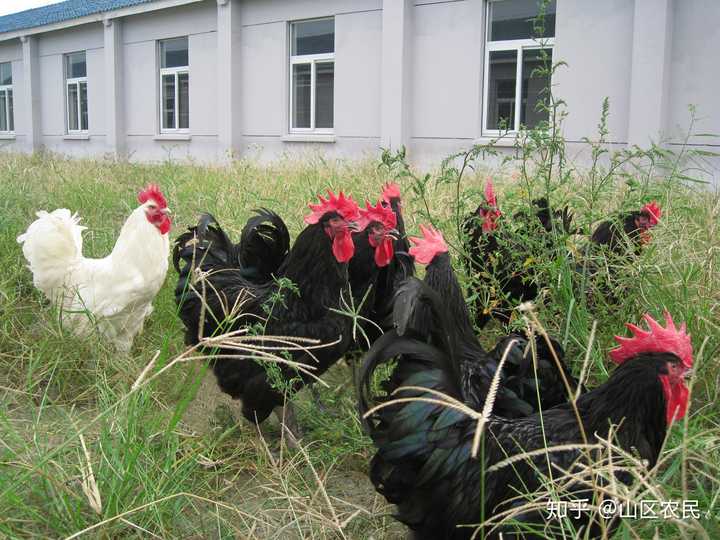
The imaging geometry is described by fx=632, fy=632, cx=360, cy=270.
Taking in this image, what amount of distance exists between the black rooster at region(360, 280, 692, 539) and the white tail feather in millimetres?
2454

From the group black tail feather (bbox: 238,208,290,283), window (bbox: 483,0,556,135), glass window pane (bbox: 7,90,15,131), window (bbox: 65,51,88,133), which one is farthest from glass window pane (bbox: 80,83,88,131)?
black tail feather (bbox: 238,208,290,283)

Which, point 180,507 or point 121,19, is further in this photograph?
point 121,19

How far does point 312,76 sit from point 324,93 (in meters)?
0.41

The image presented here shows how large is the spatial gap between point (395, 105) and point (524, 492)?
967 cm

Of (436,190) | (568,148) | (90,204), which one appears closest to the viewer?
(436,190)

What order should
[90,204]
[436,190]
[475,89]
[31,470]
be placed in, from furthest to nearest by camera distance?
[475,89], [90,204], [436,190], [31,470]

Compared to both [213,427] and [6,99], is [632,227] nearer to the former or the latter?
[213,427]

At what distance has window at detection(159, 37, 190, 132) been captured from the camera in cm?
1495

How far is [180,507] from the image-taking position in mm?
2021

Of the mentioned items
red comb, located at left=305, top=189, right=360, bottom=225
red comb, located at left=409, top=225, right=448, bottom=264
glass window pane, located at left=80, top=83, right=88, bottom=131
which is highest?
glass window pane, located at left=80, top=83, right=88, bottom=131

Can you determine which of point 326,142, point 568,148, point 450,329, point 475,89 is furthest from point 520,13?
point 450,329

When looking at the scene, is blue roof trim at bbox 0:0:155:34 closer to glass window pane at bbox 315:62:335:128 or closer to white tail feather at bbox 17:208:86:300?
glass window pane at bbox 315:62:335:128

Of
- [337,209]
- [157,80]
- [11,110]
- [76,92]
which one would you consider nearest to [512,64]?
[337,209]

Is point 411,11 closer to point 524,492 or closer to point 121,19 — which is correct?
point 121,19
